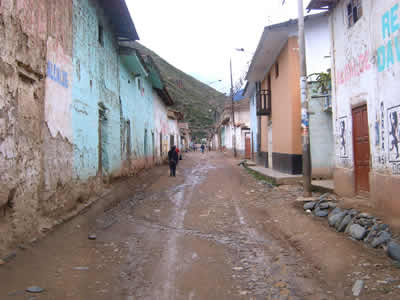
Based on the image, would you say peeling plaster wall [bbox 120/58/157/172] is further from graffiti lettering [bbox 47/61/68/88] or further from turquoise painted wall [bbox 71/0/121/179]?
graffiti lettering [bbox 47/61/68/88]

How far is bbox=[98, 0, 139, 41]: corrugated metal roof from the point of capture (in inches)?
416

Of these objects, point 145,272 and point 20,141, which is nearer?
point 145,272

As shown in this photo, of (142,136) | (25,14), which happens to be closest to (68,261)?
(25,14)

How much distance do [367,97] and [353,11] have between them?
207 centimetres

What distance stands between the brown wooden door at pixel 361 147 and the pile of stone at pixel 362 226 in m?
0.84

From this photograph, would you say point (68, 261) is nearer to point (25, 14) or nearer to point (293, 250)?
point (293, 250)

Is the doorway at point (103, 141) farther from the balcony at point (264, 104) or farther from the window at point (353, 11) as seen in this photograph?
the balcony at point (264, 104)

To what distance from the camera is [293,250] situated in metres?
5.14

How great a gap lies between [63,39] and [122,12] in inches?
184

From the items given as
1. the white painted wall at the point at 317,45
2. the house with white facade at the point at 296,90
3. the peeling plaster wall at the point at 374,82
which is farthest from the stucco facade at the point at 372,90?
the white painted wall at the point at 317,45

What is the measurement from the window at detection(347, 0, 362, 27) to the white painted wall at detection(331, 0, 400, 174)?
0.47ft

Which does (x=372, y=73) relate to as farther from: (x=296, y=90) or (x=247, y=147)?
(x=247, y=147)

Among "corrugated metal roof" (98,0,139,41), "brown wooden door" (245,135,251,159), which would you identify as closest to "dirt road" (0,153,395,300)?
"corrugated metal roof" (98,0,139,41)

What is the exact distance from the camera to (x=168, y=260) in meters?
4.68
